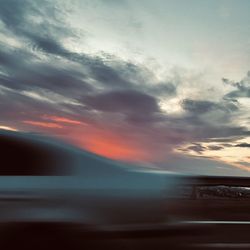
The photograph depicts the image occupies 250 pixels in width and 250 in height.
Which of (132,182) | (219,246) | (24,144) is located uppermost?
(24,144)

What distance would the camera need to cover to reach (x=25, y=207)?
16.3 ft

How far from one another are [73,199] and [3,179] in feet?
2.23

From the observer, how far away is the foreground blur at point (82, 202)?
4.92 m

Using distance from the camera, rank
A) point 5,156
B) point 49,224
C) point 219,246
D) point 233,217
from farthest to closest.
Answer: point 233,217 → point 219,246 → point 5,156 → point 49,224

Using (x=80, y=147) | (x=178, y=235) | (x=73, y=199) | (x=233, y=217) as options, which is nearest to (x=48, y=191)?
(x=73, y=199)

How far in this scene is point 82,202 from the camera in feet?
16.4

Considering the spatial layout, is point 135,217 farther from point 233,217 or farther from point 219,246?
point 233,217

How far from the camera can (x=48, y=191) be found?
503 centimetres

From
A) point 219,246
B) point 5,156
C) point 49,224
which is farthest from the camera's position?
point 219,246

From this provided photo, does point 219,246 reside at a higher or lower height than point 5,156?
lower

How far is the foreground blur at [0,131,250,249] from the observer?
492 cm

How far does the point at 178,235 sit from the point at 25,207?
1.37m

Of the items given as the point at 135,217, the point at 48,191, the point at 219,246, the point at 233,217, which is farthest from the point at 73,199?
the point at 233,217

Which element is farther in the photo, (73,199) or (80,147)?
(80,147)
